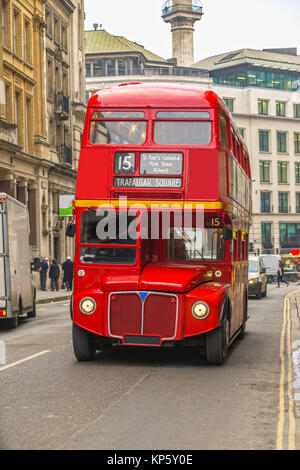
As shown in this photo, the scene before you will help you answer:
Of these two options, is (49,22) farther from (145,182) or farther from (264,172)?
(264,172)

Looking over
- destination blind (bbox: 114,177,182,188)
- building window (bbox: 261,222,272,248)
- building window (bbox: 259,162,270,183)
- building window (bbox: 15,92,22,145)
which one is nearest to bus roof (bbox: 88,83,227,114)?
destination blind (bbox: 114,177,182,188)

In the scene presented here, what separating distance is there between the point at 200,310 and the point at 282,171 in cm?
9470

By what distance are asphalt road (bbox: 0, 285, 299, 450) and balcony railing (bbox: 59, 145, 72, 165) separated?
3923 centimetres

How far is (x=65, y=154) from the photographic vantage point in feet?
182

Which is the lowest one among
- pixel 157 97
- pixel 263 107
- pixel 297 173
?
pixel 157 97

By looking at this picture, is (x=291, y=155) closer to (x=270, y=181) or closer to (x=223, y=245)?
(x=270, y=181)

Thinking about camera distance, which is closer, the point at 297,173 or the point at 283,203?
the point at 283,203

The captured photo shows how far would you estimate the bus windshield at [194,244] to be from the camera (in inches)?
520

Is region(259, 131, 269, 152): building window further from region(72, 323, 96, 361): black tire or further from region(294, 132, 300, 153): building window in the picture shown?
region(72, 323, 96, 361): black tire

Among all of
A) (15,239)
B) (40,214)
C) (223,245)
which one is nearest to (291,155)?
(40,214)

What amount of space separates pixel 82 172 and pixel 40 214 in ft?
118

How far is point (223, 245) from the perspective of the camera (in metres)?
13.6

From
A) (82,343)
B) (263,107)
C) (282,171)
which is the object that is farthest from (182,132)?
(282,171)

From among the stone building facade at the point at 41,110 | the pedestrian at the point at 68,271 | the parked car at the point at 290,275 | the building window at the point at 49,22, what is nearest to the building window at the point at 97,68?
the parked car at the point at 290,275
